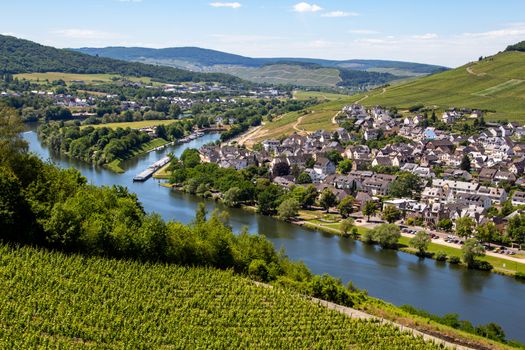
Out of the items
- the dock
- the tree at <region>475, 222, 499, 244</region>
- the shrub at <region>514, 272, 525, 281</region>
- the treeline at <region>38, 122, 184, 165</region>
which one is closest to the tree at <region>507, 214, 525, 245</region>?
the tree at <region>475, 222, 499, 244</region>

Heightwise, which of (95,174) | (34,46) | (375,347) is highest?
(34,46)

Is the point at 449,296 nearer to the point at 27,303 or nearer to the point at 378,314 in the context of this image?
the point at 378,314

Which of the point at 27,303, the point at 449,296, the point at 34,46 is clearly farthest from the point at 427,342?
the point at 34,46

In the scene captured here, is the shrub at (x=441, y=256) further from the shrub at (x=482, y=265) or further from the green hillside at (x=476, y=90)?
the green hillside at (x=476, y=90)

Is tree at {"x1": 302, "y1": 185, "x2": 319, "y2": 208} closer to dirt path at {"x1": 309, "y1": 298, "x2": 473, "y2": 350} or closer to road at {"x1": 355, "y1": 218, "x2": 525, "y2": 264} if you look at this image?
road at {"x1": 355, "y1": 218, "x2": 525, "y2": 264}

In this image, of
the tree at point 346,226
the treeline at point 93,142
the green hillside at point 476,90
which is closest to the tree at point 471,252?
the tree at point 346,226

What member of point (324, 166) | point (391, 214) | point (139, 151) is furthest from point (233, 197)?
point (139, 151)

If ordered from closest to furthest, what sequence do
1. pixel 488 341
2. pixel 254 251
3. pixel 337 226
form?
pixel 488 341 → pixel 254 251 → pixel 337 226
